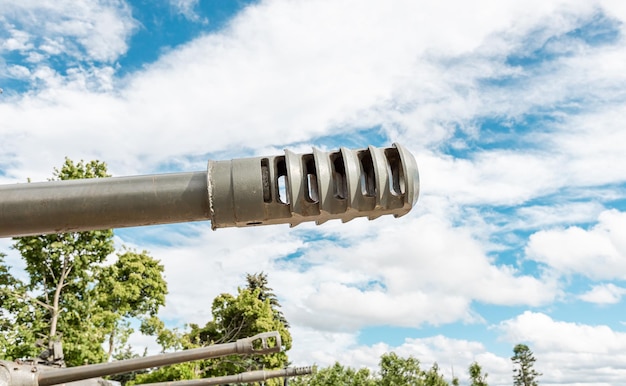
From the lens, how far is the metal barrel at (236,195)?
288cm

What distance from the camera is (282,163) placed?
3.04 meters

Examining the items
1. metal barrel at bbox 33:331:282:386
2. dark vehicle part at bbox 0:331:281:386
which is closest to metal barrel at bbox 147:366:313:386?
metal barrel at bbox 33:331:282:386

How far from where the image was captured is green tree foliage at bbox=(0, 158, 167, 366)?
92.6ft

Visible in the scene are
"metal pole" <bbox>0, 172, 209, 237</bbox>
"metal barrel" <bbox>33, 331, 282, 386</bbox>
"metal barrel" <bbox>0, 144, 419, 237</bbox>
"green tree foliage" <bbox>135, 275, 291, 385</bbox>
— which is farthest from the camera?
"green tree foliage" <bbox>135, 275, 291, 385</bbox>

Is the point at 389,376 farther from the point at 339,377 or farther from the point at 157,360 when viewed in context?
the point at 157,360

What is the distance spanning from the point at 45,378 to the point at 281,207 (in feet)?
25.6

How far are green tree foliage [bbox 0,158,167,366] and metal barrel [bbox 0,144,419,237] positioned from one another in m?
26.4

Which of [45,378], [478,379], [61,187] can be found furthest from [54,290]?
[478,379]

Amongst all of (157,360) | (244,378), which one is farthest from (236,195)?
(244,378)

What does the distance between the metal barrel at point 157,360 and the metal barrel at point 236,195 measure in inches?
271

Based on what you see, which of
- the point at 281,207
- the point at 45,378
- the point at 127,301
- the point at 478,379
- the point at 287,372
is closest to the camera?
the point at 281,207

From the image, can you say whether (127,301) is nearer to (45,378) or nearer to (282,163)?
(45,378)

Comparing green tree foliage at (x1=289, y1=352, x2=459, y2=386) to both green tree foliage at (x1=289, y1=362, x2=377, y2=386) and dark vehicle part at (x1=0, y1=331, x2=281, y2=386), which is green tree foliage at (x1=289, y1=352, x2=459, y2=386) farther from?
dark vehicle part at (x1=0, y1=331, x2=281, y2=386)

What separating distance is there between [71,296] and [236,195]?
29223 millimetres
